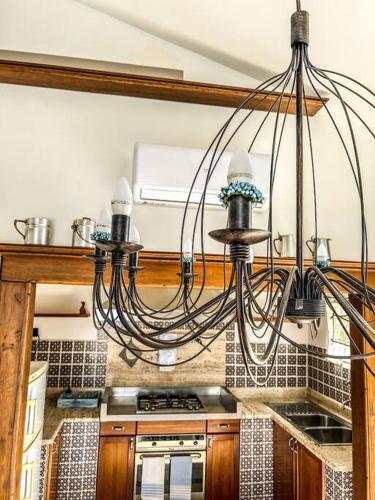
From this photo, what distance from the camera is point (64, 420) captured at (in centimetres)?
318

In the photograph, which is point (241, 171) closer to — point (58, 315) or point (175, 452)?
point (175, 452)

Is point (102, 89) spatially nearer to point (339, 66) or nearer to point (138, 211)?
point (138, 211)

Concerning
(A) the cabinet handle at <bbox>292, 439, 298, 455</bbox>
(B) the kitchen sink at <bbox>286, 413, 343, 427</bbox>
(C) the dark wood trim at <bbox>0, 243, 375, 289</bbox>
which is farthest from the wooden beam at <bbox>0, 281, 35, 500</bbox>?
(B) the kitchen sink at <bbox>286, 413, 343, 427</bbox>

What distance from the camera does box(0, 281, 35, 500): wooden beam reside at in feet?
5.96

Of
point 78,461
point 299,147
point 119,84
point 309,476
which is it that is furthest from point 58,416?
Result: point 299,147

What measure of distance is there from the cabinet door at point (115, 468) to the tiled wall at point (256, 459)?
105 centimetres

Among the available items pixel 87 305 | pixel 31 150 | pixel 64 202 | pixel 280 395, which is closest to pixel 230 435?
pixel 280 395

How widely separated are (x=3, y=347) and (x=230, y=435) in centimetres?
241

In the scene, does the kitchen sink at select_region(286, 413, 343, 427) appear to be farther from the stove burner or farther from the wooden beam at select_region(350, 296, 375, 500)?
the wooden beam at select_region(350, 296, 375, 500)

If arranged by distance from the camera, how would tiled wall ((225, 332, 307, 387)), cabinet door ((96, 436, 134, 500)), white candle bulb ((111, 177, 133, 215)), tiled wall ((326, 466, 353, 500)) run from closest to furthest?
white candle bulb ((111, 177, 133, 215)) → tiled wall ((326, 466, 353, 500)) → cabinet door ((96, 436, 134, 500)) → tiled wall ((225, 332, 307, 387))

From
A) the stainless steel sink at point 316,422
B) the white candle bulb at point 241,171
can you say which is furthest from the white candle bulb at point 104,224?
the stainless steel sink at point 316,422

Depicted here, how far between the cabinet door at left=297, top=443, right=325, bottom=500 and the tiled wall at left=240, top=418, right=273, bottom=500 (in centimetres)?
54

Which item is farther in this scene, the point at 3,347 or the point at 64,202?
the point at 64,202

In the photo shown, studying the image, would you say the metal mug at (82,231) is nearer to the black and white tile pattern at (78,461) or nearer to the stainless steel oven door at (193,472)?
the black and white tile pattern at (78,461)
